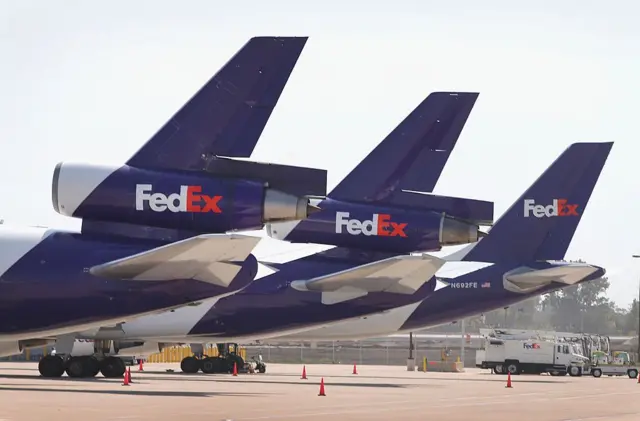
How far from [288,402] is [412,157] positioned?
14599mm

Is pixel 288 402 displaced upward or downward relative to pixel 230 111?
downward

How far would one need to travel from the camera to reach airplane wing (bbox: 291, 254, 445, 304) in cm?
3703

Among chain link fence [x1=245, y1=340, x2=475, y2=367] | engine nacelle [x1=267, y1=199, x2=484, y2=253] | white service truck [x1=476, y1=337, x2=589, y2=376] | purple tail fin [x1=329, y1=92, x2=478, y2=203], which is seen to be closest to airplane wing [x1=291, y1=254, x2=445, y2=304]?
engine nacelle [x1=267, y1=199, x2=484, y2=253]

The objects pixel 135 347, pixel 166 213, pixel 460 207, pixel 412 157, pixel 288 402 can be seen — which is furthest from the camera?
pixel 135 347

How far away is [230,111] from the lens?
28.2m

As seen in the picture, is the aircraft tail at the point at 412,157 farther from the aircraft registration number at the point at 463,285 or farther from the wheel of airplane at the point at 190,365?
the wheel of airplane at the point at 190,365

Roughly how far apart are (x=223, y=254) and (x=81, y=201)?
365 cm

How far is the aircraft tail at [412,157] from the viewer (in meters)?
41.9

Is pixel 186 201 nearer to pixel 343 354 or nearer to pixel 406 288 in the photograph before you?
pixel 406 288

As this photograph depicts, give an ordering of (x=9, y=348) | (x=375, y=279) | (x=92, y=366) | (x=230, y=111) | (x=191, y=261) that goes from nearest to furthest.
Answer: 1. (x=191, y=261)
2. (x=230, y=111)
3. (x=9, y=348)
4. (x=375, y=279)
5. (x=92, y=366)

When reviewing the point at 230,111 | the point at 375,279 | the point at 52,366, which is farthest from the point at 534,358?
the point at 230,111

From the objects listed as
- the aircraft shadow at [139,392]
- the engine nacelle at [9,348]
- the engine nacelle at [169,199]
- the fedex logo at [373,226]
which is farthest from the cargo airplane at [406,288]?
the engine nacelle at [169,199]

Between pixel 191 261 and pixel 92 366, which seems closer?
pixel 191 261

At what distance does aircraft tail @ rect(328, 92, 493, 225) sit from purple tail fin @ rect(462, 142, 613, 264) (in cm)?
923
